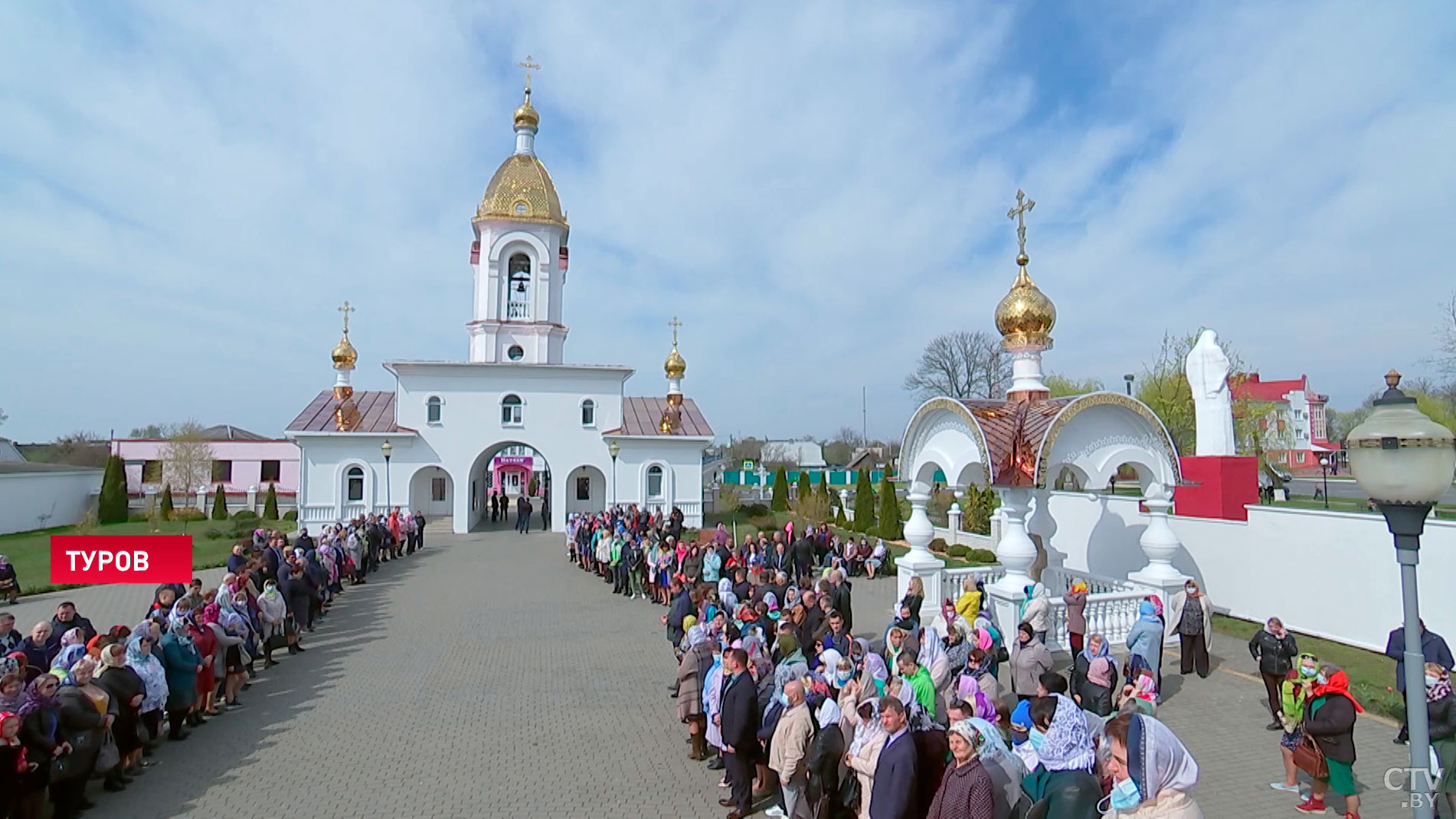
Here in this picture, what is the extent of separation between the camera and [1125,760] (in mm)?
4152

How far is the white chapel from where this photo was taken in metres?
26.0

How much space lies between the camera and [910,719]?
5258 mm

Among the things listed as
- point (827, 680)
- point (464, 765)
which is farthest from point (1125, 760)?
point (464, 765)

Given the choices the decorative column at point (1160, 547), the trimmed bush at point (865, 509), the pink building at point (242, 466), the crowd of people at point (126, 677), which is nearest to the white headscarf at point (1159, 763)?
the crowd of people at point (126, 677)

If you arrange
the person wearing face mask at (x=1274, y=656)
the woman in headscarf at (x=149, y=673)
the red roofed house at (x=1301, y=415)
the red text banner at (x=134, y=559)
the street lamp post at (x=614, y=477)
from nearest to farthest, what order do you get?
the woman in headscarf at (x=149, y=673) < the person wearing face mask at (x=1274, y=656) < the red text banner at (x=134, y=559) < the street lamp post at (x=614, y=477) < the red roofed house at (x=1301, y=415)

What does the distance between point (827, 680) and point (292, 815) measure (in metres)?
4.33

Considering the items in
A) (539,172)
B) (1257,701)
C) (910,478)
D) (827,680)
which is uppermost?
(539,172)

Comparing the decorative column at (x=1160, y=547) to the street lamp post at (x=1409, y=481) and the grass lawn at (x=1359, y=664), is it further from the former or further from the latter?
the street lamp post at (x=1409, y=481)

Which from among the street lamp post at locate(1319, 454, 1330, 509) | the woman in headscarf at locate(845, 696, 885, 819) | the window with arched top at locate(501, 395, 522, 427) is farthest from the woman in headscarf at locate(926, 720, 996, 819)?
the street lamp post at locate(1319, 454, 1330, 509)

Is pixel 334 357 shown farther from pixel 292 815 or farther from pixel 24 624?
pixel 292 815

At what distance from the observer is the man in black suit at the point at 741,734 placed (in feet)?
19.7

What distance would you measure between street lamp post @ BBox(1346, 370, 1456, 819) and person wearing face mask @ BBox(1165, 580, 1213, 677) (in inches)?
225

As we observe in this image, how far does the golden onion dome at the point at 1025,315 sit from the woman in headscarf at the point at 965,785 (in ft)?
27.7

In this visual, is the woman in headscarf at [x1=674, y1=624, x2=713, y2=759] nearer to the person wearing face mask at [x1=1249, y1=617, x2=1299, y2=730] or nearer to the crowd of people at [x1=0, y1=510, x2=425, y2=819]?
the crowd of people at [x1=0, y1=510, x2=425, y2=819]
